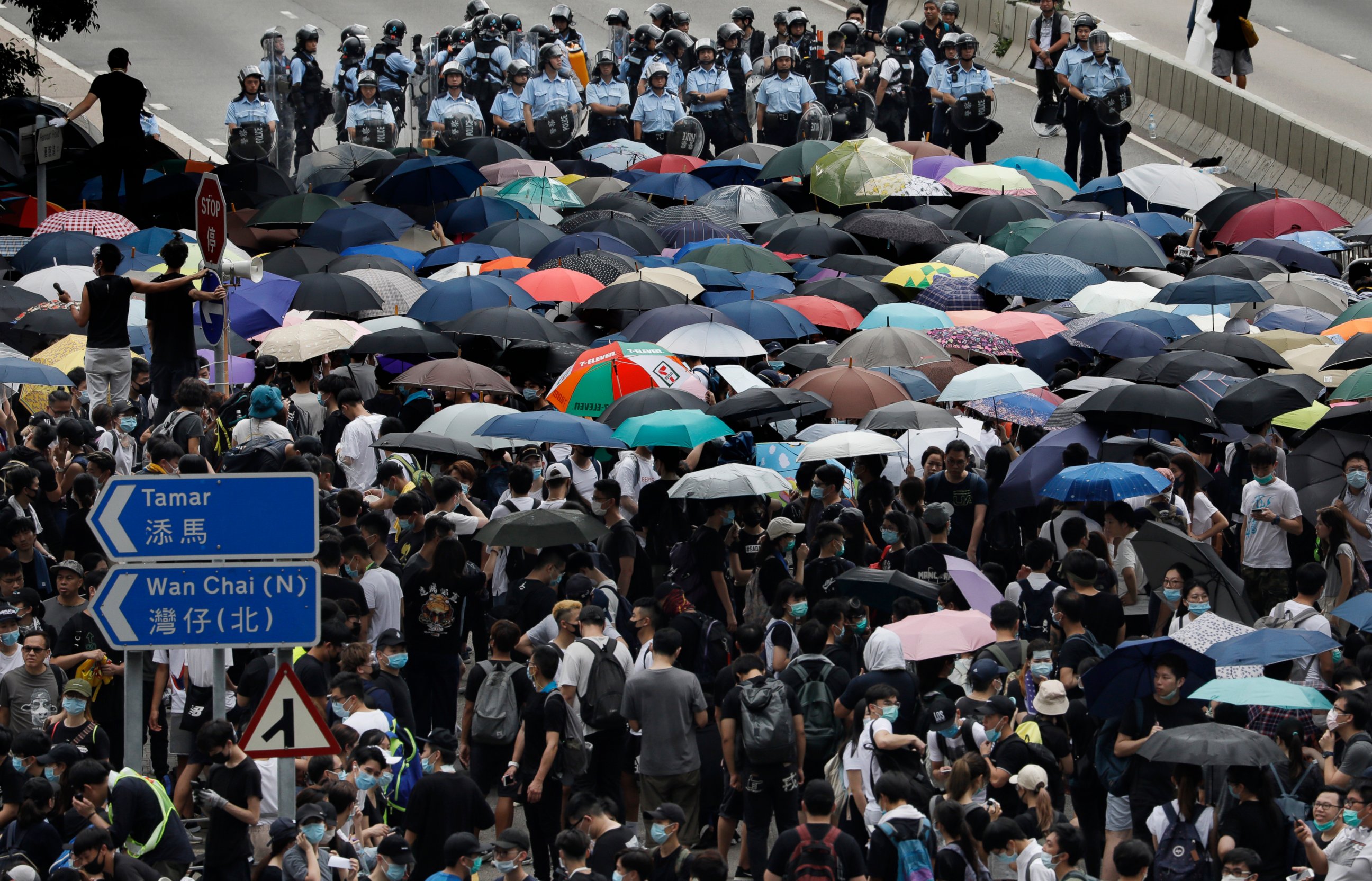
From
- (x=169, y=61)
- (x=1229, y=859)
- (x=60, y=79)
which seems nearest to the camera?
(x=1229, y=859)

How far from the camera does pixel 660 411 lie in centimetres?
1474

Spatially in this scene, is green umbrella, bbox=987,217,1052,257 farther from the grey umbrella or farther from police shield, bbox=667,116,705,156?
police shield, bbox=667,116,705,156

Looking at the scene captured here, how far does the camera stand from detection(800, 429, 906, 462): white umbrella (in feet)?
46.4

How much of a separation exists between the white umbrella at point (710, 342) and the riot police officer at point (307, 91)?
42.3ft

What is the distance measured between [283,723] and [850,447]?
22.0 ft

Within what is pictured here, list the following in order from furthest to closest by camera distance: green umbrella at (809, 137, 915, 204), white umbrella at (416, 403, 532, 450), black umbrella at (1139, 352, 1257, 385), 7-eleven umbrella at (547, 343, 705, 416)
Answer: green umbrella at (809, 137, 915, 204), black umbrella at (1139, 352, 1257, 385), 7-eleven umbrella at (547, 343, 705, 416), white umbrella at (416, 403, 532, 450)

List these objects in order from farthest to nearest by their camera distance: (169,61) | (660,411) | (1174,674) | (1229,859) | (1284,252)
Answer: (169,61) < (1284,252) < (660,411) < (1174,674) < (1229,859)

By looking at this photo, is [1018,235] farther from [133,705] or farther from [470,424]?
[133,705]

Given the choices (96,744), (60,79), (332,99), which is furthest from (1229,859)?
(60,79)

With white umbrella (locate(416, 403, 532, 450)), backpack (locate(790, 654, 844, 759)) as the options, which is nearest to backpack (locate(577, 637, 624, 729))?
backpack (locate(790, 654, 844, 759))

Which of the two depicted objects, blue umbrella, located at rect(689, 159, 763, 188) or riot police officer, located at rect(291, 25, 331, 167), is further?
riot police officer, located at rect(291, 25, 331, 167)

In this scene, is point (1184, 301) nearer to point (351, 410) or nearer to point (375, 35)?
point (351, 410)

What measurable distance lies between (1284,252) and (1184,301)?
11.5ft

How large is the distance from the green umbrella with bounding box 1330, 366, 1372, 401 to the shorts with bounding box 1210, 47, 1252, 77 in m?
16.5
